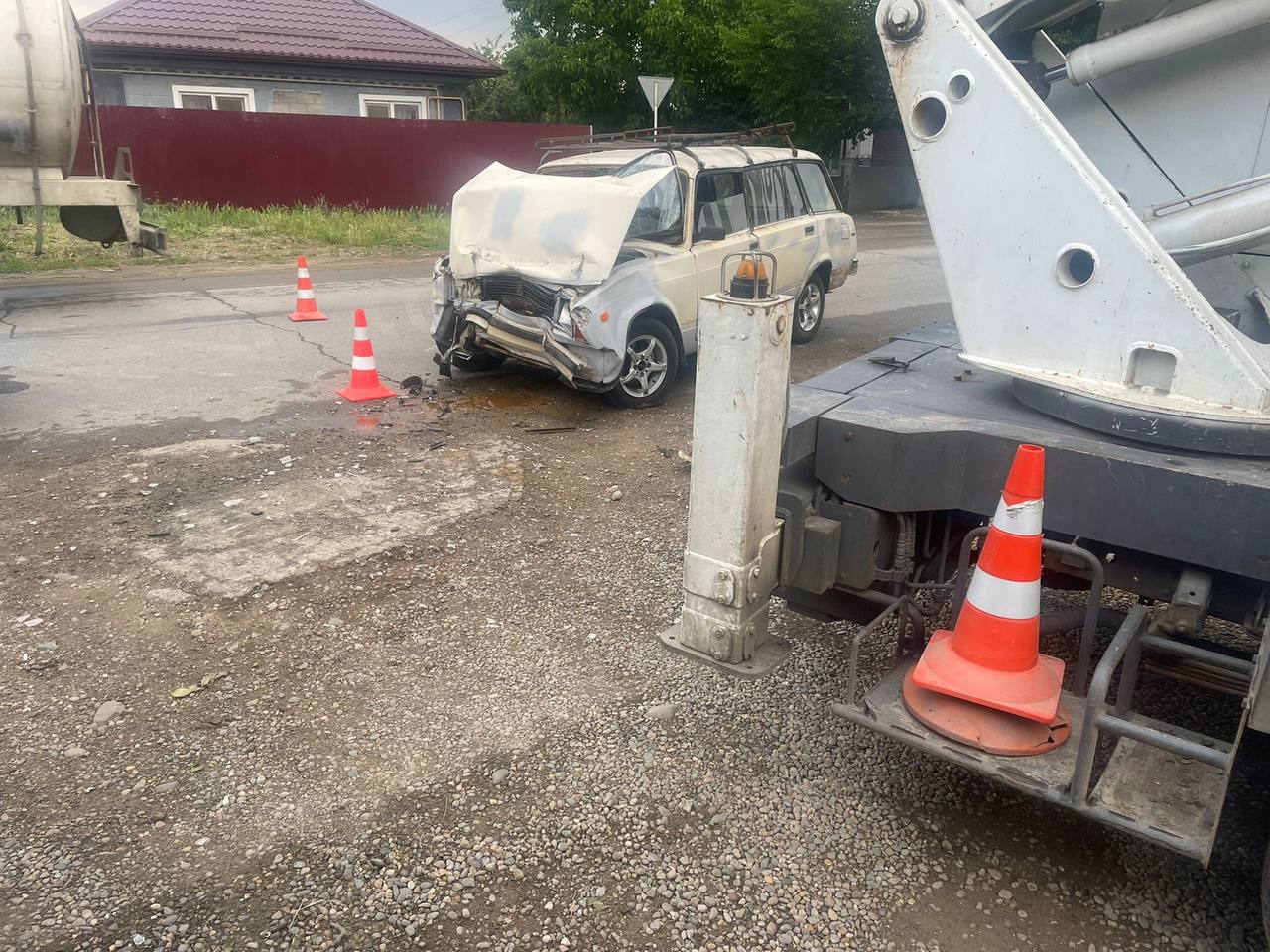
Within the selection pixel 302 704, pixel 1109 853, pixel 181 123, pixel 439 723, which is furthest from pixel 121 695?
pixel 181 123

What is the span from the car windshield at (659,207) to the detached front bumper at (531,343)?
3.88 feet

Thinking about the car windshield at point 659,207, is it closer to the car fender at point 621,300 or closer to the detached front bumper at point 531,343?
the car fender at point 621,300

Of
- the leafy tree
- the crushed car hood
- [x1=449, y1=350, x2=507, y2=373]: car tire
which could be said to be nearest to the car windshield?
the crushed car hood

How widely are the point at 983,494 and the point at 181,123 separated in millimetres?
19444

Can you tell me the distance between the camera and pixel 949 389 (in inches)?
142

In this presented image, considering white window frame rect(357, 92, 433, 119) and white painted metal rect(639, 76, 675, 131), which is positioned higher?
white window frame rect(357, 92, 433, 119)

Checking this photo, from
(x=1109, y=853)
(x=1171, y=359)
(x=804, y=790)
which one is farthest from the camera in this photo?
(x=804, y=790)

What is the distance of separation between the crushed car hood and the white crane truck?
3800 mm

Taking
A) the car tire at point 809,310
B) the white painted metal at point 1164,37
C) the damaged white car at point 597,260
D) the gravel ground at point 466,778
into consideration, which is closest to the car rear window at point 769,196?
the damaged white car at point 597,260

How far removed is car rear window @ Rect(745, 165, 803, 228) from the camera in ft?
28.6

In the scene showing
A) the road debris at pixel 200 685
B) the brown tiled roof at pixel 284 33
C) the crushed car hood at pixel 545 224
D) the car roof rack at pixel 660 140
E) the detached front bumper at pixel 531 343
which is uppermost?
the brown tiled roof at pixel 284 33

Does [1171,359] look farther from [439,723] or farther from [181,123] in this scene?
[181,123]

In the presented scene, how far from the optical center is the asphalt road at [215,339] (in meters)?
7.55

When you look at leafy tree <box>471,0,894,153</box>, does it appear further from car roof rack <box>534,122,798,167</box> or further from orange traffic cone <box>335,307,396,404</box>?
orange traffic cone <box>335,307,396,404</box>
